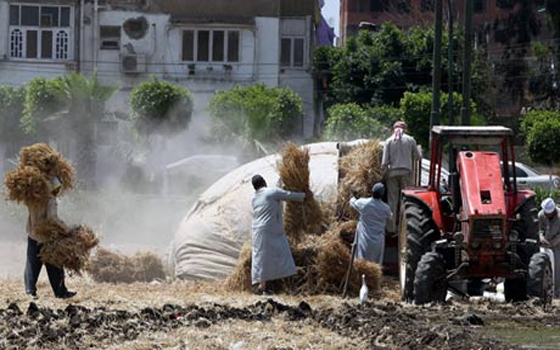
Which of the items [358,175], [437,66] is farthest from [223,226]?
[437,66]

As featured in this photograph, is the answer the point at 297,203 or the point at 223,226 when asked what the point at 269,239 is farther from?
the point at 223,226

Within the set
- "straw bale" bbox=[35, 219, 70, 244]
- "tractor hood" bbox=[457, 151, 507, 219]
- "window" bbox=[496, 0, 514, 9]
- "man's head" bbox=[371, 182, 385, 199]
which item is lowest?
"straw bale" bbox=[35, 219, 70, 244]

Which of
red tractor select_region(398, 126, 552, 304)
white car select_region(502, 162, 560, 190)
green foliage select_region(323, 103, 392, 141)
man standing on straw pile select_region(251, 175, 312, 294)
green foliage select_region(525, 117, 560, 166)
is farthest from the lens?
green foliage select_region(323, 103, 392, 141)

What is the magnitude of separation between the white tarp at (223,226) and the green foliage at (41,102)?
86.9 feet

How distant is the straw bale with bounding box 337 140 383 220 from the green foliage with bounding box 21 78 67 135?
1126 inches

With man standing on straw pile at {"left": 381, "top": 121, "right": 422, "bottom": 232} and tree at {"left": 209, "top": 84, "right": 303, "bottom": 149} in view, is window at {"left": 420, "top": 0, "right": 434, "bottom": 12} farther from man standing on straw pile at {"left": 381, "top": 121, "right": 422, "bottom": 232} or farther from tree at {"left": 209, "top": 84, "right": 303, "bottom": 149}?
man standing on straw pile at {"left": 381, "top": 121, "right": 422, "bottom": 232}

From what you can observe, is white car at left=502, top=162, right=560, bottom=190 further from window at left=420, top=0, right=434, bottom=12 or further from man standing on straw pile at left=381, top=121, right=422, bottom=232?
window at left=420, top=0, right=434, bottom=12

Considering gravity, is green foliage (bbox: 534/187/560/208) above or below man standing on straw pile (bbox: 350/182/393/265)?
below

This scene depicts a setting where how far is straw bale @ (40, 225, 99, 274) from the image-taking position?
16.1 metres

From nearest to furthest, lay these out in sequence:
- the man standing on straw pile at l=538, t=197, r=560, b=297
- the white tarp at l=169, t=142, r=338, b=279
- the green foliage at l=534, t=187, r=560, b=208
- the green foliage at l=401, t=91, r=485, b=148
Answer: the man standing on straw pile at l=538, t=197, r=560, b=297
the white tarp at l=169, t=142, r=338, b=279
the green foliage at l=534, t=187, r=560, b=208
the green foliage at l=401, t=91, r=485, b=148

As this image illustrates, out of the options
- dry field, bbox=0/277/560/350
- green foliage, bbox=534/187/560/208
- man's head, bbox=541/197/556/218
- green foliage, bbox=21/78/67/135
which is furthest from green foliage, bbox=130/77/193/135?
dry field, bbox=0/277/560/350

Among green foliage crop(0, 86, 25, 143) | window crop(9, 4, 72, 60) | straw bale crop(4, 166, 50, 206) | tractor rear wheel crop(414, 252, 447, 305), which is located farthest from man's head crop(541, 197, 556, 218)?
window crop(9, 4, 72, 60)

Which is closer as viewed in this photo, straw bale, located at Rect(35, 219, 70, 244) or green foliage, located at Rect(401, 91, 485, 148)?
straw bale, located at Rect(35, 219, 70, 244)

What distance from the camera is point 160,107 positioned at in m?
48.3
